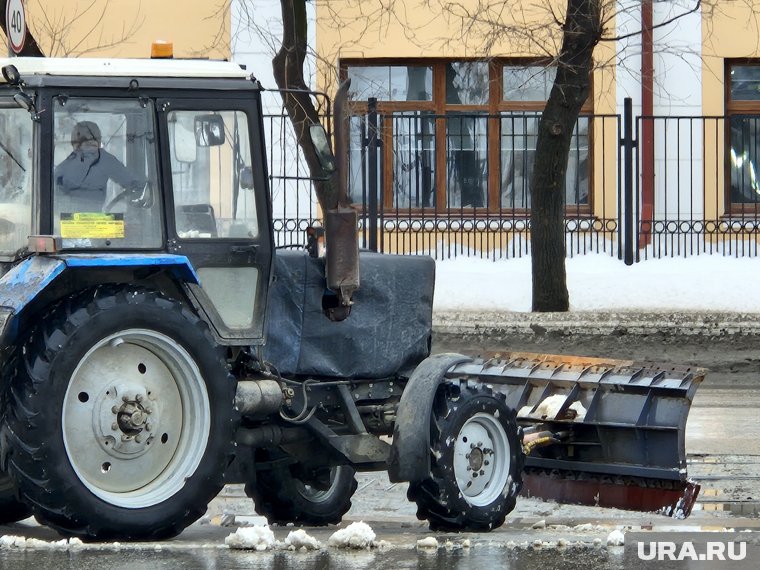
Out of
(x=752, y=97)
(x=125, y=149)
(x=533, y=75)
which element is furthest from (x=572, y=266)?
(x=125, y=149)

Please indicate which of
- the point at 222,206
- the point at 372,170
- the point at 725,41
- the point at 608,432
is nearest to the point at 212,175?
the point at 222,206

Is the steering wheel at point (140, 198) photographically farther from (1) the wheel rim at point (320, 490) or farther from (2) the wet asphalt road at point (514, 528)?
(1) the wheel rim at point (320, 490)

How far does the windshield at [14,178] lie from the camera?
637 centimetres

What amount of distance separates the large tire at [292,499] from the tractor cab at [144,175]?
118 centimetres

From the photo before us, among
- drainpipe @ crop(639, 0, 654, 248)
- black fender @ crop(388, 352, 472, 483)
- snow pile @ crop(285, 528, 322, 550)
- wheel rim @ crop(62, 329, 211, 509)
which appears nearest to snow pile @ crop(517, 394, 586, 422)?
black fender @ crop(388, 352, 472, 483)

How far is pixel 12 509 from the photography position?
7230mm

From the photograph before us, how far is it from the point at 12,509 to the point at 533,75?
13168 millimetres

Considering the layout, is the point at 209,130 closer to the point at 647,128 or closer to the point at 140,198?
the point at 140,198

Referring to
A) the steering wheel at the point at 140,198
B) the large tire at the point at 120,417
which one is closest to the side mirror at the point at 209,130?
the steering wheel at the point at 140,198

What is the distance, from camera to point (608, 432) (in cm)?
799

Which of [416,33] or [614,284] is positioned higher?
[416,33]

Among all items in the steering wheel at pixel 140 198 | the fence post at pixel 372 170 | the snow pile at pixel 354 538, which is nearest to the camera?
the snow pile at pixel 354 538

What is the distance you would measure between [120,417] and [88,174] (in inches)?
40.5

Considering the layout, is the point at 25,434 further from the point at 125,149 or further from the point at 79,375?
the point at 125,149
